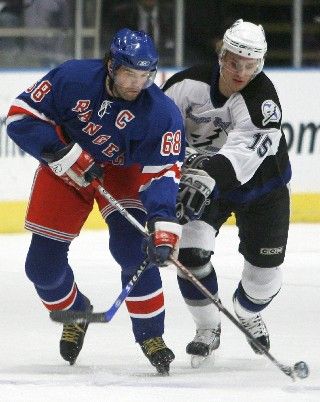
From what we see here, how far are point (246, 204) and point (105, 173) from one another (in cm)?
54

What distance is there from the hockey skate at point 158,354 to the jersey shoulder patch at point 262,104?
0.72 metres

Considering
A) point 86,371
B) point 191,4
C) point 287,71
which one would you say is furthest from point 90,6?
point 86,371

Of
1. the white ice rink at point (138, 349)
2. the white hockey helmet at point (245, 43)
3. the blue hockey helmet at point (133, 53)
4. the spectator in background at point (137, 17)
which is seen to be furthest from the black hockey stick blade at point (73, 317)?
the spectator in background at point (137, 17)

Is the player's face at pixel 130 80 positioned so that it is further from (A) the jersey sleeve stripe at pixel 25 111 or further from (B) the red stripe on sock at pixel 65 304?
(B) the red stripe on sock at pixel 65 304

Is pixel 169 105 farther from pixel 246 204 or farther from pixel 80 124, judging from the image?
pixel 246 204

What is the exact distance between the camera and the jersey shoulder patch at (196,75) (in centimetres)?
446

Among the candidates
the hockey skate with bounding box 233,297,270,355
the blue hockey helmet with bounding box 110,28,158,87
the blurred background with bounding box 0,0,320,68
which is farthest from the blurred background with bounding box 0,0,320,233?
the blue hockey helmet with bounding box 110,28,158,87

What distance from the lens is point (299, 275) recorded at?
619cm

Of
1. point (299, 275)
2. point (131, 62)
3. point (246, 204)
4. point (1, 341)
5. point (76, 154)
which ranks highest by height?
point (131, 62)

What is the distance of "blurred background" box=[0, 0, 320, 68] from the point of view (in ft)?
25.3

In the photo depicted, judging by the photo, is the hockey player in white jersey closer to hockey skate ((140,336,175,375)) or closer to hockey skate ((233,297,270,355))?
hockey skate ((233,297,270,355))

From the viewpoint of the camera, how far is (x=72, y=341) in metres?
4.33

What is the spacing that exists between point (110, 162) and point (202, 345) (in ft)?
2.18

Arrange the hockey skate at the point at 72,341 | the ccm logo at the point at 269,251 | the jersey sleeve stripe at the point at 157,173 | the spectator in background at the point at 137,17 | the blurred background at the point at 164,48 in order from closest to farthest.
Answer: the jersey sleeve stripe at the point at 157,173 < the hockey skate at the point at 72,341 < the ccm logo at the point at 269,251 < the blurred background at the point at 164,48 < the spectator in background at the point at 137,17
